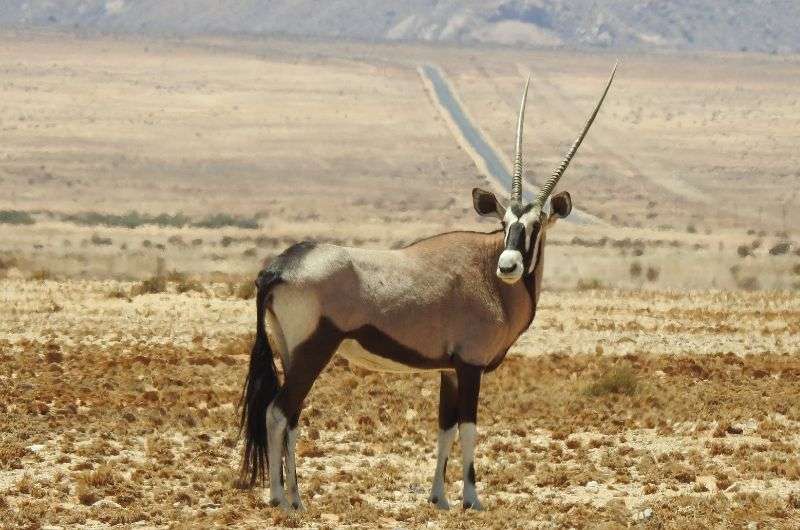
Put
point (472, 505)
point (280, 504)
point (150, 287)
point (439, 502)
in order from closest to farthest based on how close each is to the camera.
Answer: point (280, 504) < point (472, 505) < point (439, 502) < point (150, 287)

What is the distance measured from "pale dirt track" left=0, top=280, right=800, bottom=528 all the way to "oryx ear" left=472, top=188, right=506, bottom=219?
214 centimetres

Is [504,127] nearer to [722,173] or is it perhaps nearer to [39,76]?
[722,173]

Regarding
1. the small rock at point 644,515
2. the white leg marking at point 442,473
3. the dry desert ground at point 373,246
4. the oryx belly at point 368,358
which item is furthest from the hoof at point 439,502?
the small rock at point 644,515

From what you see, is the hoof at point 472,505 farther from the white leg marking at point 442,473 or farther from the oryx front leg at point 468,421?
the white leg marking at point 442,473

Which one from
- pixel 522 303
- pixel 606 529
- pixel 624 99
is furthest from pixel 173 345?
pixel 624 99

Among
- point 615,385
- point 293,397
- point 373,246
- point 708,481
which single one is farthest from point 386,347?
point 373,246

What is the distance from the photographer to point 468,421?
12609 mm

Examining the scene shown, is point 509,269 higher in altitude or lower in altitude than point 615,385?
higher

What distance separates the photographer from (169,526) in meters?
11.4

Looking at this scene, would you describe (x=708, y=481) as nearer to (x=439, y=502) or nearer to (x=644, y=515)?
(x=644, y=515)

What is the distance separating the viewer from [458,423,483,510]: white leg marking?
12.4 m

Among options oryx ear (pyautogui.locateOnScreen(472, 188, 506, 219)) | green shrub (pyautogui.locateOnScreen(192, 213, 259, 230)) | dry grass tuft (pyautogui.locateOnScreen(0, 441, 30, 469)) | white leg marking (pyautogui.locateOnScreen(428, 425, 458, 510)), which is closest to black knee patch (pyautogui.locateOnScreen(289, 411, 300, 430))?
white leg marking (pyautogui.locateOnScreen(428, 425, 458, 510))

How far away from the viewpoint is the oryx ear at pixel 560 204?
1286cm

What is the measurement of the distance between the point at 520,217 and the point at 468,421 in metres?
1.56
